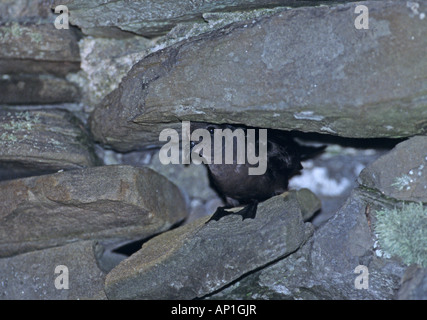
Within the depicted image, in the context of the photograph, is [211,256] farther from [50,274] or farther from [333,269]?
[50,274]

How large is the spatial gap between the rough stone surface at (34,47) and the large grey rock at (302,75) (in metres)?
0.88

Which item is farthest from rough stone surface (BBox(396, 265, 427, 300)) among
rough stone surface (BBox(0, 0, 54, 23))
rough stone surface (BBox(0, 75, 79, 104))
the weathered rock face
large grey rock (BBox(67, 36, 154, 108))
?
rough stone surface (BBox(0, 0, 54, 23))

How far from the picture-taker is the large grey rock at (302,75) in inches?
116

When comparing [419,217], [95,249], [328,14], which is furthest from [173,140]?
[419,217]

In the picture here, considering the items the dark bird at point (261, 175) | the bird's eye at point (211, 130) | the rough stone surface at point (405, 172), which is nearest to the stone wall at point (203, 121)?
the rough stone surface at point (405, 172)

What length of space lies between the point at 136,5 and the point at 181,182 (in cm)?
171

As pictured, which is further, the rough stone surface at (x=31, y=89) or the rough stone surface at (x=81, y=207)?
the rough stone surface at (x=31, y=89)

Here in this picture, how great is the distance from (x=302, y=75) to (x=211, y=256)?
141 cm

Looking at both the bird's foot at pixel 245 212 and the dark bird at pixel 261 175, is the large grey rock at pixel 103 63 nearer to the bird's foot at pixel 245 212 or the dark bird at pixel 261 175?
the dark bird at pixel 261 175

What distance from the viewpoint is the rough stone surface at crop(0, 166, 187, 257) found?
3.74m

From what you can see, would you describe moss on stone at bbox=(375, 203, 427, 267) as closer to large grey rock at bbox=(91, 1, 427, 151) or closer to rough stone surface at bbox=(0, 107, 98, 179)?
large grey rock at bbox=(91, 1, 427, 151)

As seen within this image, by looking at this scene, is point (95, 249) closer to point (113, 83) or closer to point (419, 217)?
point (113, 83)

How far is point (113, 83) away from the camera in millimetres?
4238

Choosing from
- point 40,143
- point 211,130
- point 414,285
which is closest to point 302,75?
point 211,130
